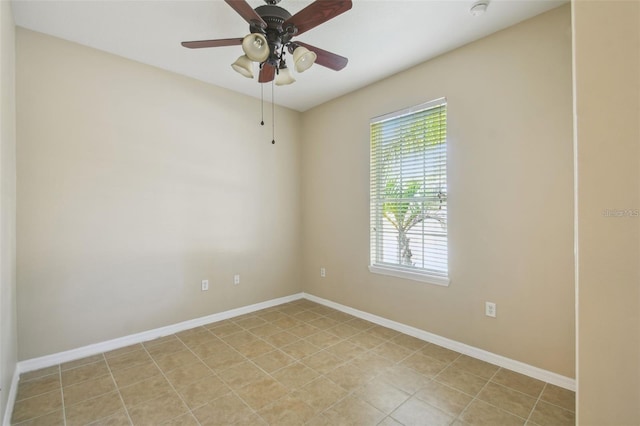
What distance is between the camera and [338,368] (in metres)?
2.34

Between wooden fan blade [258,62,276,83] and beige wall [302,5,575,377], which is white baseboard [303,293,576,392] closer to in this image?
beige wall [302,5,575,377]

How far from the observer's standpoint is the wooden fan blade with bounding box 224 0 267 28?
144 centimetres

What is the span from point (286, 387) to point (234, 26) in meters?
2.80

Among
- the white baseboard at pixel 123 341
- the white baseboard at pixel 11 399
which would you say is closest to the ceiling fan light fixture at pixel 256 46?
the white baseboard at pixel 11 399

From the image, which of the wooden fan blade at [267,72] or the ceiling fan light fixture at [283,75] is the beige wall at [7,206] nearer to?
the wooden fan blade at [267,72]

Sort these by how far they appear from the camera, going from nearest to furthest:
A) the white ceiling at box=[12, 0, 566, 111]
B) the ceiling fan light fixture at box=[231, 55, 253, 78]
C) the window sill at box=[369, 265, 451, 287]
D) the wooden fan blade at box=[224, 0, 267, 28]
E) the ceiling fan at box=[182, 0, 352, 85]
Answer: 1. the wooden fan blade at box=[224, 0, 267, 28]
2. the ceiling fan at box=[182, 0, 352, 85]
3. the ceiling fan light fixture at box=[231, 55, 253, 78]
4. the white ceiling at box=[12, 0, 566, 111]
5. the window sill at box=[369, 265, 451, 287]

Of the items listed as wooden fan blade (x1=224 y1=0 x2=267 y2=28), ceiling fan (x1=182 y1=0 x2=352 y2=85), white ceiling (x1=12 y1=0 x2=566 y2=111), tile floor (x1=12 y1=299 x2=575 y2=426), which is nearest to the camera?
wooden fan blade (x1=224 y1=0 x2=267 y2=28)

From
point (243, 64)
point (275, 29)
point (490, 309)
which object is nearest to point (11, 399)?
point (243, 64)

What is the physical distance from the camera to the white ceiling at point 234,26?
206 centimetres

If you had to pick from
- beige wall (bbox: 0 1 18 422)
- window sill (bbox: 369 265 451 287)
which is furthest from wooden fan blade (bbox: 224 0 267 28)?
window sill (bbox: 369 265 451 287)

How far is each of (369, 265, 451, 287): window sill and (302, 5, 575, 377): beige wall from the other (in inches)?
2.2

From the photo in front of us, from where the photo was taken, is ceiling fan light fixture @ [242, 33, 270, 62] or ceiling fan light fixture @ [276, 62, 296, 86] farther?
ceiling fan light fixture @ [276, 62, 296, 86]

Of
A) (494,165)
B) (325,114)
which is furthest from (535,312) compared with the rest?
(325,114)

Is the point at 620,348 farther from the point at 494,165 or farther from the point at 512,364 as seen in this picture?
the point at 494,165
